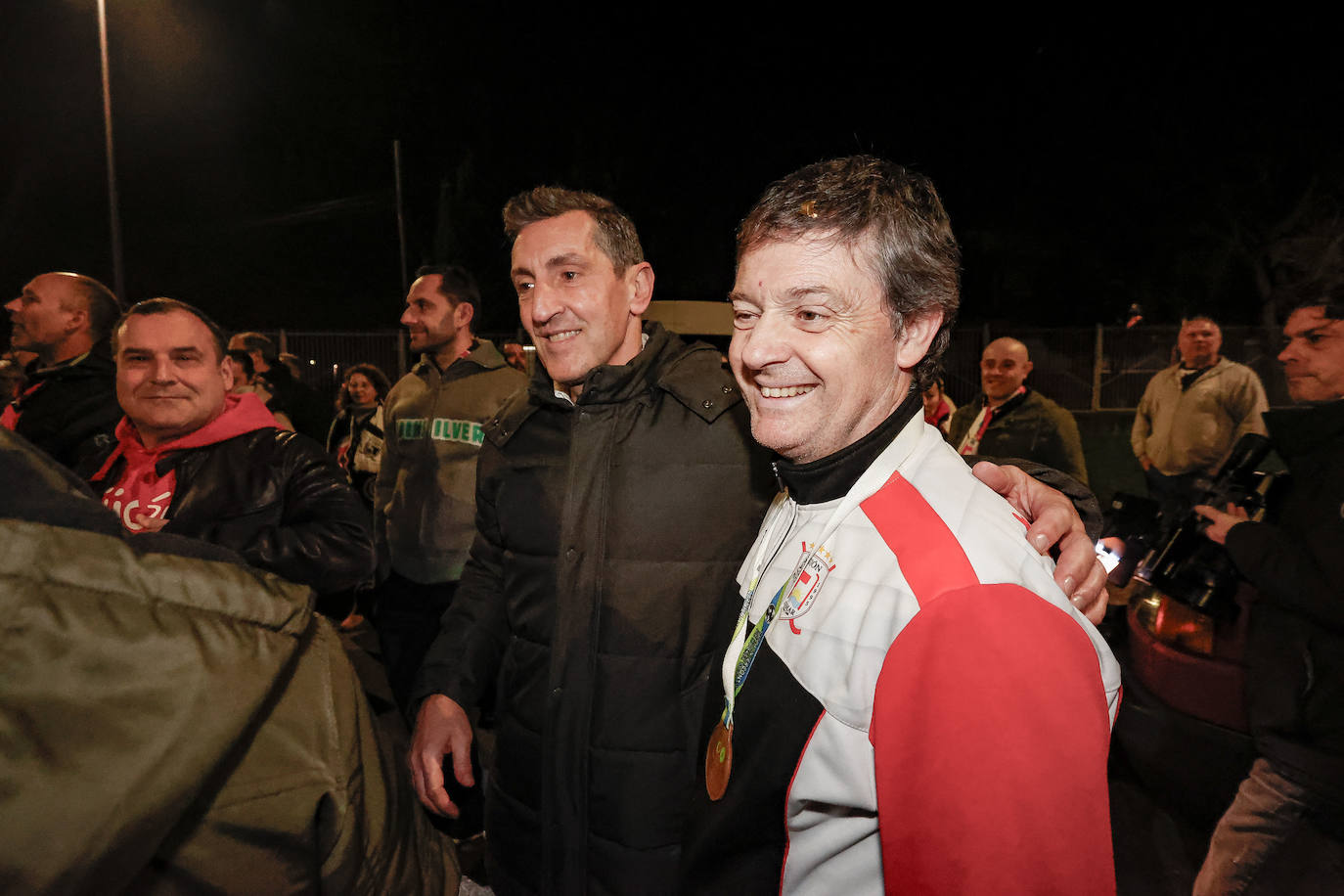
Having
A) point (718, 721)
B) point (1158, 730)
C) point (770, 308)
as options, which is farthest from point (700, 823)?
point (1158, 730)

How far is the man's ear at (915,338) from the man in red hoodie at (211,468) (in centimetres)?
235

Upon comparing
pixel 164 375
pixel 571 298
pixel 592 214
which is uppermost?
pixel 592 214

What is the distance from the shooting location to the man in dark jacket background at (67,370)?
3.61m

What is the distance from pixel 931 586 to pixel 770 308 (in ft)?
1.95

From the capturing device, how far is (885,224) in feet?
4.15

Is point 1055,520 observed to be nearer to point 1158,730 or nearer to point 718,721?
point 718,721

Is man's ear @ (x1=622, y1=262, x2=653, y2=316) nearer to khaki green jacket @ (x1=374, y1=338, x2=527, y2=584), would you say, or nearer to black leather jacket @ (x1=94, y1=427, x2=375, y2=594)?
black leather jacket @ (x1=94, y1=427, x2=375, y2=594)

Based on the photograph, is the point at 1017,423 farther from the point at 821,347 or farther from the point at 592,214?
the point at 821,347

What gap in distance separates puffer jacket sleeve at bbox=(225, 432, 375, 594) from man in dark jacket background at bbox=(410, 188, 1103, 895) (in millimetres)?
699

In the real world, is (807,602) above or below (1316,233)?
below

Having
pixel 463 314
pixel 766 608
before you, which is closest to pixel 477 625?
pixel 766 608

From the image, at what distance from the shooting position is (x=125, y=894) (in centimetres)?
82

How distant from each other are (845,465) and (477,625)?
1.52m

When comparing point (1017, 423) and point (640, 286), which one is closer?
point (640, 286)
